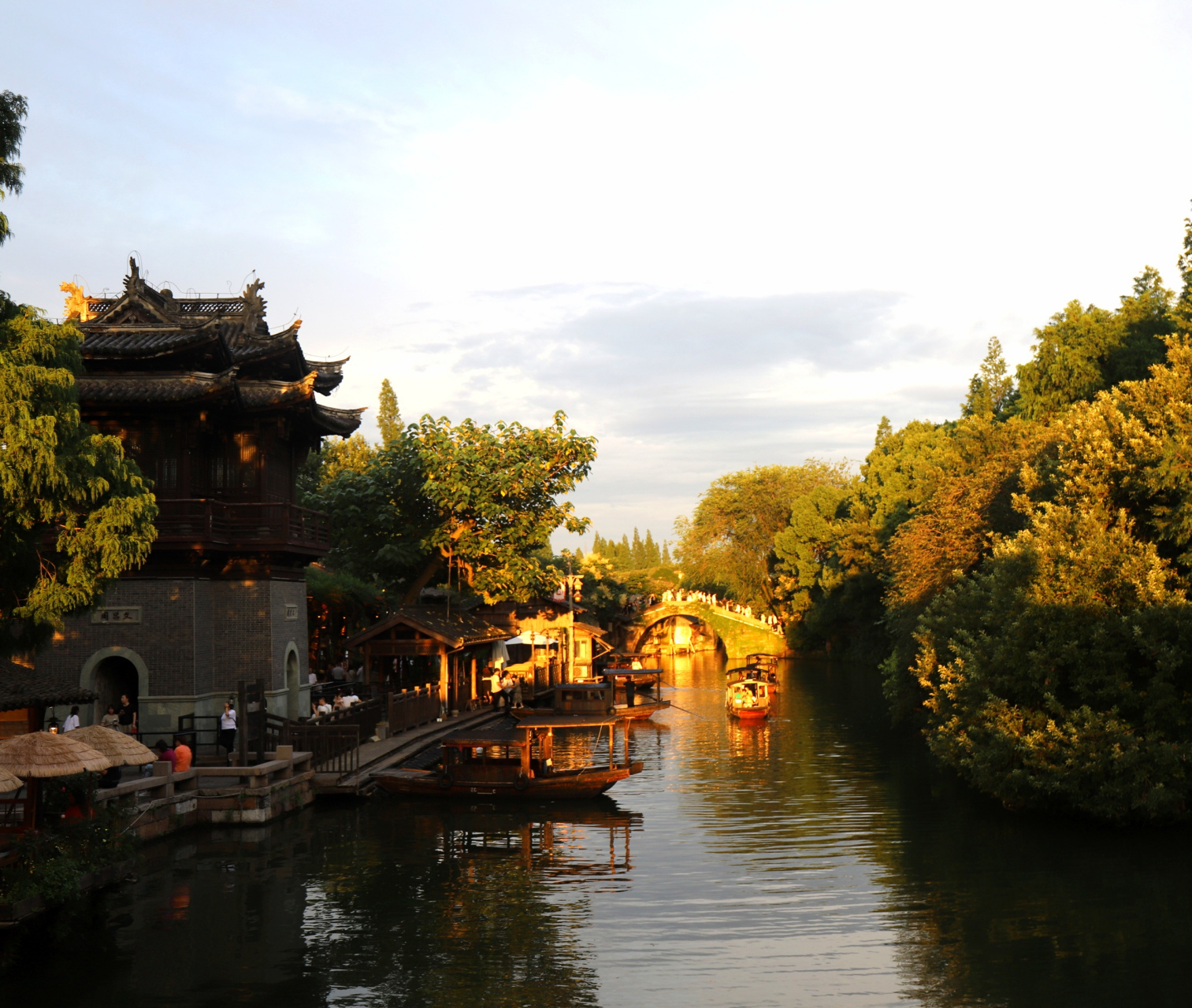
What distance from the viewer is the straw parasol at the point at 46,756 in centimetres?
1606

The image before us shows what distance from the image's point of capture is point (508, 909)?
1908 cm

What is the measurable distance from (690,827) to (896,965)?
11.1 metres

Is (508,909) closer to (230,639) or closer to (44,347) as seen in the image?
(44,347)

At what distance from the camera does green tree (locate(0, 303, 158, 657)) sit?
16.7 meters

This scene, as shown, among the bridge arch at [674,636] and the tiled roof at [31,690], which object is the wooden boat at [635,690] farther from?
the tiled roof at [31,690]

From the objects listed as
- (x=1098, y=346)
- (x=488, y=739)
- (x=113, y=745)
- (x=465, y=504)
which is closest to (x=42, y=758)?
(x=113, y=745)

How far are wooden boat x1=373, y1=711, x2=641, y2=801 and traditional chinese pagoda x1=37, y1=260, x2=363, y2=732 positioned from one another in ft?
16.2

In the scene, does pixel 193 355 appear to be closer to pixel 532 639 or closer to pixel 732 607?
pixel 532 639

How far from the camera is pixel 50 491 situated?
17.3 metres

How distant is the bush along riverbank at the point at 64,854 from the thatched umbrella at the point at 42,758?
0.60 meters

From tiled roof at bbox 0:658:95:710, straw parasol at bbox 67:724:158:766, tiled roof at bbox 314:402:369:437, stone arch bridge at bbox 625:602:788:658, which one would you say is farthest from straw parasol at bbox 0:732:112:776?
stone arch bridge at bbox 625:602:788:658

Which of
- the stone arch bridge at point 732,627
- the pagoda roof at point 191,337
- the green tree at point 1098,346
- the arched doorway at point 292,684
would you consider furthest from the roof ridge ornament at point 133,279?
the stone arch bridge at point 732,627

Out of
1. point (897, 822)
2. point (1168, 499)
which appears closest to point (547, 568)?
point (897, 822)

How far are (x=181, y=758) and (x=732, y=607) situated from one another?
72252mm
